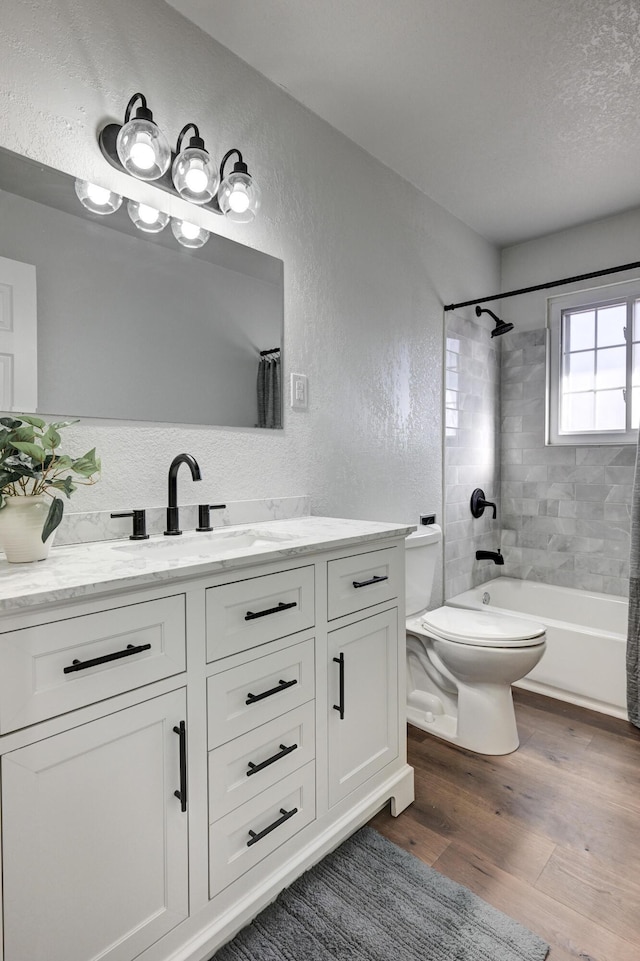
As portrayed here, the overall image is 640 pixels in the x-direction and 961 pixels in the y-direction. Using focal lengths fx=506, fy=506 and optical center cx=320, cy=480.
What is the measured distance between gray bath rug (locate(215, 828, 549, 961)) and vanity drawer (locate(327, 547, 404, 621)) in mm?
697

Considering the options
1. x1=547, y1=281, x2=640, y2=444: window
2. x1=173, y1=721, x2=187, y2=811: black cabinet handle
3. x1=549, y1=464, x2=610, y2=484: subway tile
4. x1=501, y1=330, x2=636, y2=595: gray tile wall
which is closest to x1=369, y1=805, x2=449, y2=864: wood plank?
x1=173, y1=721, x2=187, y2=811: black cabinet handle

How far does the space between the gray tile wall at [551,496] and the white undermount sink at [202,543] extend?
2193 millimetres

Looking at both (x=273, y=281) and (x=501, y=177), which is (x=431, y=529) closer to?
(x=273, y=281)

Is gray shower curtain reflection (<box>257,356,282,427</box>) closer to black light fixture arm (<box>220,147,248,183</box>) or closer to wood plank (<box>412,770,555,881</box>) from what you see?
black light fixture arm (<box>220,147,248,183</box>)

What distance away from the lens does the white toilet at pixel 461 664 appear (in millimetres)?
1924

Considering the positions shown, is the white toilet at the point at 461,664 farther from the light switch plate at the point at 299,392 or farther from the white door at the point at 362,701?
the light switch plate at the point at 299,392

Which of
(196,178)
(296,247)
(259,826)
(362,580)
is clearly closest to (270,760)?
(259,826)

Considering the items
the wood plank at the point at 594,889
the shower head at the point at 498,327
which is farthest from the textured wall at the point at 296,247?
the wood plank at the point at 594,889

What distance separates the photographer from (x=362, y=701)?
1.48 m

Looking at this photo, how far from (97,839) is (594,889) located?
1279 mm

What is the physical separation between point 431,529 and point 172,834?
164 cm

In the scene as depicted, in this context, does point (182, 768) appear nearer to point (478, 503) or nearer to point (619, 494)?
point (478, 503)

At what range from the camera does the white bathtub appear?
7.47ft

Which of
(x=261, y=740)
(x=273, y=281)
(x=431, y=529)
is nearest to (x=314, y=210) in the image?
(x=273, y=281)
